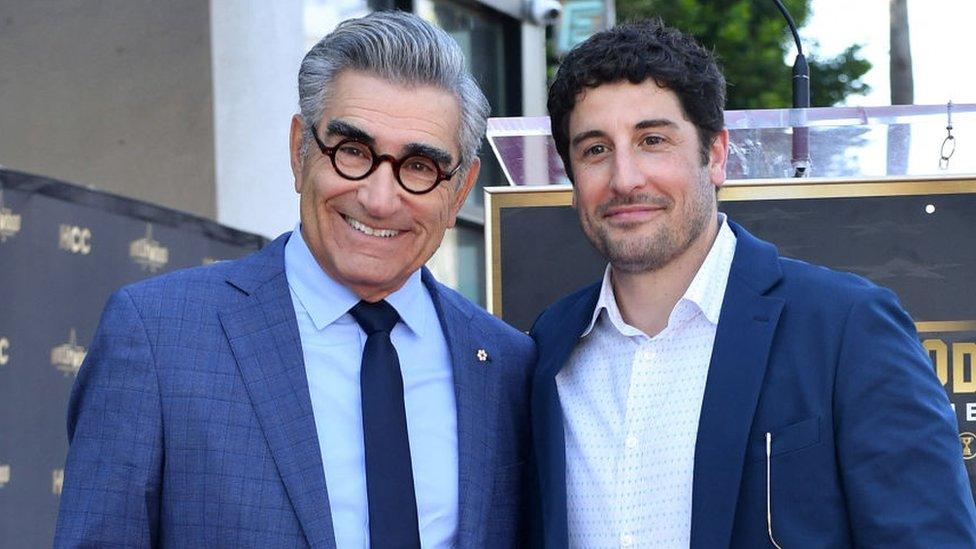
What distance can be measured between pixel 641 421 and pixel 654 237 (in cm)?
→ 36

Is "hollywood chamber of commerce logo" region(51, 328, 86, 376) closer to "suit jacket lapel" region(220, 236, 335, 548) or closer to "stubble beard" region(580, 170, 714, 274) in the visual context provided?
"suit jacket lapel" region(220, 236, 335, 548)

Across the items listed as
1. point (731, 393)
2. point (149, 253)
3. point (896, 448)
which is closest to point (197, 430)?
point (731, 393)

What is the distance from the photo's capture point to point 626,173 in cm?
295

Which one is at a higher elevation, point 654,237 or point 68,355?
point 654,237

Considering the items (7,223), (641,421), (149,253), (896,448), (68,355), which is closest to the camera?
(896,448)

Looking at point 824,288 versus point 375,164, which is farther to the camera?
point 375,164

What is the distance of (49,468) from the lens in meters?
4.34

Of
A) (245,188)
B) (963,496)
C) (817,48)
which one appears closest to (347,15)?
(245,188)

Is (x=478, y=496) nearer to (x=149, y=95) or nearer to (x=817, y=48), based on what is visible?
(x=149, y=95)

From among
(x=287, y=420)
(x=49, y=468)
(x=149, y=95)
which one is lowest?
(x=49, y=468)

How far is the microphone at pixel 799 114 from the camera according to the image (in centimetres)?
373

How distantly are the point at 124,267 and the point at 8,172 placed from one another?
2.48 ft

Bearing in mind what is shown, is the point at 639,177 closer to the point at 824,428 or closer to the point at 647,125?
the point at 647,125

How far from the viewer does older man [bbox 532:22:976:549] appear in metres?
2.68
